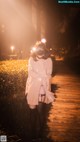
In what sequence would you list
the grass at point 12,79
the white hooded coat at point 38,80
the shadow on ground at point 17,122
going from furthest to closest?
the grass at point 12,79 < the white hooded coat at point 38,80 < the shadow on ground at point 17,122

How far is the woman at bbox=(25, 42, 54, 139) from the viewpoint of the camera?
21.4 feet

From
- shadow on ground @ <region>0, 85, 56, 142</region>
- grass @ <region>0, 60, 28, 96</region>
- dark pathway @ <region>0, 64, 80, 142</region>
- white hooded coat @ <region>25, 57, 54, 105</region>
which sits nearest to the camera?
shadow on ground @ <region>0, 85, 56, 142</region>

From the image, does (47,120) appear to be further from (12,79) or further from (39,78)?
(12,79)

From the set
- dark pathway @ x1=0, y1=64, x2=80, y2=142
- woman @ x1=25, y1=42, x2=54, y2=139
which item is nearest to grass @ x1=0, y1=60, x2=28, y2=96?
dark pathway @ x1=0, y1=64, x2=80, y2=142

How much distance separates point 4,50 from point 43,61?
27.8m

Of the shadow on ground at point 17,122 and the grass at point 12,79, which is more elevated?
the grass at point 12,79

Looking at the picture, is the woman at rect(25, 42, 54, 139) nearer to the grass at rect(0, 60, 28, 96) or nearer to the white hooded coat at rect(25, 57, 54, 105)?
Result: the white hooded coat at rect(25, 57, 54, 105)

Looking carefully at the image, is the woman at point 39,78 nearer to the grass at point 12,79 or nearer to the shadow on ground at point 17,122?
the shadow on ground at point 17,122

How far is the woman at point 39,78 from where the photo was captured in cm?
652

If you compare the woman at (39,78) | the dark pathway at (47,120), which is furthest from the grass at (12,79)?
the woman at (39,78)

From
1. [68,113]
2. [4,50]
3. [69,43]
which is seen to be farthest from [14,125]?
[69,43]

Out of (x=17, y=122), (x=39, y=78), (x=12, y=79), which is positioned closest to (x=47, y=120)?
(x=17, y=122)

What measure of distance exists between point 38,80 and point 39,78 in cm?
6

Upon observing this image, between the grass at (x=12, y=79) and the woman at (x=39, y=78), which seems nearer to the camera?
the woman at (x=39, y=78)
